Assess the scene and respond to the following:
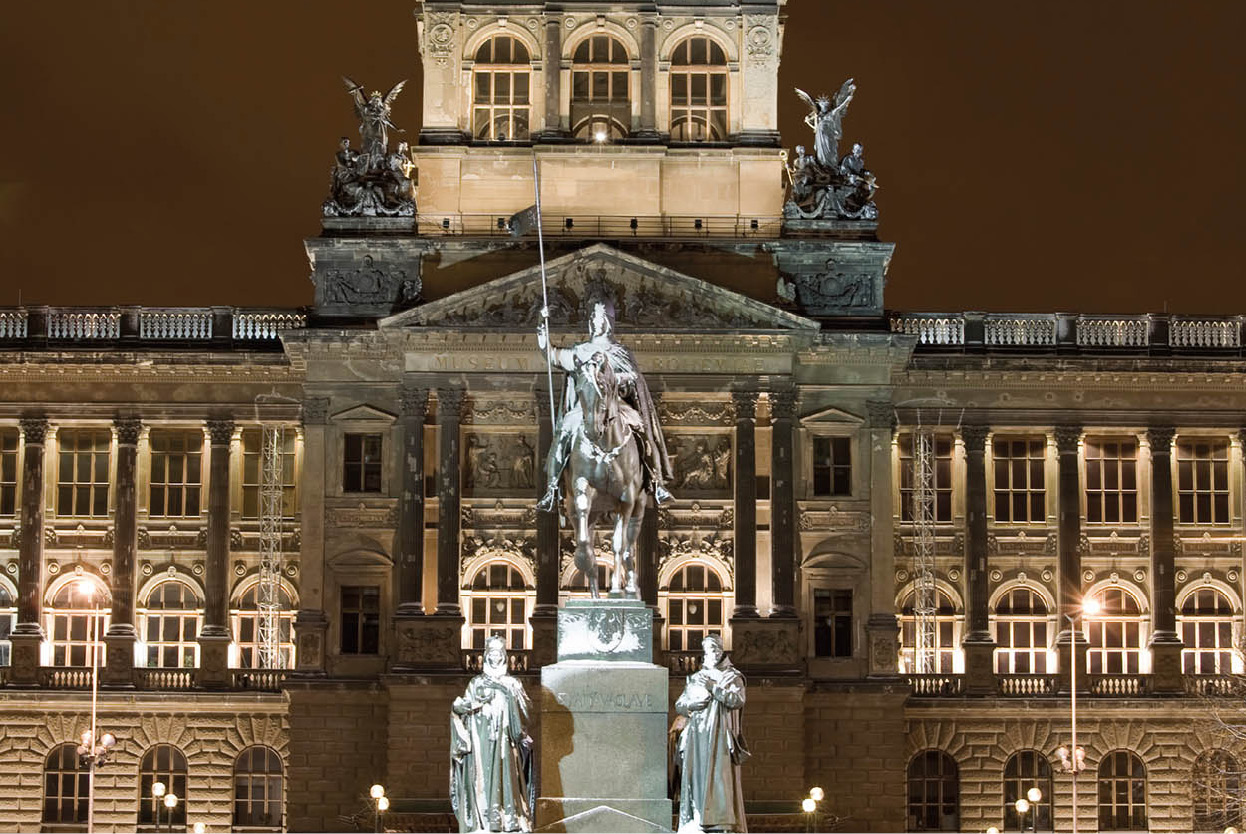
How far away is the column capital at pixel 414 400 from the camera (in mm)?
61219

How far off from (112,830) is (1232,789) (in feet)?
97.3

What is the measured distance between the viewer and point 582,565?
91.5 feet

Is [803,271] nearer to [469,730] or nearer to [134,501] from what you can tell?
[134,501]

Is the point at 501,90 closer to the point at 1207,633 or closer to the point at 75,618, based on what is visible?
the point at 75,618

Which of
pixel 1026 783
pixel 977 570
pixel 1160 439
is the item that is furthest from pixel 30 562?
pixel 1160 439

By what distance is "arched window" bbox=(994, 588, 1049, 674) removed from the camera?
6475cm

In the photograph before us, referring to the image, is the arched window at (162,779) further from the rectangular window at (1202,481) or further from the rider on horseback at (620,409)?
the rider on horseback at (620,409)

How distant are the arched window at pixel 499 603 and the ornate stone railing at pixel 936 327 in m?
12.8

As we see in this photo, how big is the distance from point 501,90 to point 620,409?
127 feet

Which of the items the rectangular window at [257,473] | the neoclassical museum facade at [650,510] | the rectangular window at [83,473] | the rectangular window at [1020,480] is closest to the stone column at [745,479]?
the neoclassical museum facade at [650,510]

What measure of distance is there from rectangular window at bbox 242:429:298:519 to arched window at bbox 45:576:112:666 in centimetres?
457

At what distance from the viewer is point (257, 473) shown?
65.6 m

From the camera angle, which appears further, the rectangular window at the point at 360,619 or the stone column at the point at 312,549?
the rectangular window at the point at 360,619

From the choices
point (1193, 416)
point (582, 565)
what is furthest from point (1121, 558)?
point (582, 565)
